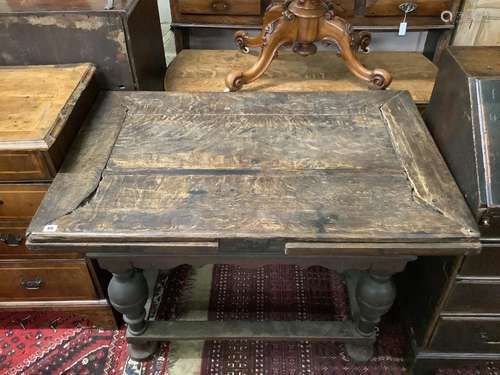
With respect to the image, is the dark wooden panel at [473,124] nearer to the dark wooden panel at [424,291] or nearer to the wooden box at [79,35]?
the dark wooden panel at [424,291]

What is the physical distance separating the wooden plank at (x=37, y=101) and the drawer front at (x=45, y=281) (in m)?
0.46

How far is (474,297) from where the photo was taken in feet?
4.12

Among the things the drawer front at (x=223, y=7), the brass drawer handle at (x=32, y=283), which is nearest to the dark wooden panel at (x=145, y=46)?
the drawer front at (x=223, y=7)

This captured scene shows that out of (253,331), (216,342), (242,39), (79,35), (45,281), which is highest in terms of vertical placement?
(79,35)

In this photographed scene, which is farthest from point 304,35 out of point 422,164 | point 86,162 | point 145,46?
point 86,162

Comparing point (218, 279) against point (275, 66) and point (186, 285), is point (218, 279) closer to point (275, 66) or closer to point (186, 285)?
point (186, 285)

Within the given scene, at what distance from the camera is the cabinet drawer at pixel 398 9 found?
1903mm

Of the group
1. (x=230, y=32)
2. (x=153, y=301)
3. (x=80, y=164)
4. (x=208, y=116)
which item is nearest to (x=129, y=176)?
(x=80, y=164)

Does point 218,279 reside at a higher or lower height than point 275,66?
lower

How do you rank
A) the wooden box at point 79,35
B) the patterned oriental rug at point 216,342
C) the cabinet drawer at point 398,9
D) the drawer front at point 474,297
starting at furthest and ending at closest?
the cabinet drawer at point 398,9 < the patterned oriental rug at point 216,342 < the wooden box at point 79,35 < the drawer front at point 474,297

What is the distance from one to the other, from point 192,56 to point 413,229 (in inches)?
55.3

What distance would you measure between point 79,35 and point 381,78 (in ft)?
3.55

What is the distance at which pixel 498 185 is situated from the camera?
105 cm

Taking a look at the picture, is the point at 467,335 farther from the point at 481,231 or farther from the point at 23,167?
the point at 23,167
